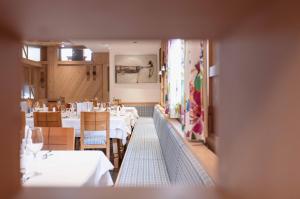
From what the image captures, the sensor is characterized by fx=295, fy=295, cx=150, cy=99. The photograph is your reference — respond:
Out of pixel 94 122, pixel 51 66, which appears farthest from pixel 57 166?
pixel 51 66

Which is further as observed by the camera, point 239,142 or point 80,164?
point 80,164

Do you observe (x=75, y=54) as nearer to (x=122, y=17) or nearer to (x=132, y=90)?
(x=132, y=90)

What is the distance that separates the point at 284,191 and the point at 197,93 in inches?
67.5

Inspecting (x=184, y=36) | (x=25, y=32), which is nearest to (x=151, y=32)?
(x=184, y=36)

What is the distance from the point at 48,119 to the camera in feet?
12.2

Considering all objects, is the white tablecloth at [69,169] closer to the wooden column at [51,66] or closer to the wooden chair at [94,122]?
the wooden chair at [94,122]

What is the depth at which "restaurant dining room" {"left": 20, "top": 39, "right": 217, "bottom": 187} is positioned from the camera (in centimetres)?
154

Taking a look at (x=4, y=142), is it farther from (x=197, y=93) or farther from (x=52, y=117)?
(x=52, y=117)

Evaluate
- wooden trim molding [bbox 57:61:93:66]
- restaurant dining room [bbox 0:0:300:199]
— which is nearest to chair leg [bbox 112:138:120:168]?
restaurant dining room [bbox 0:0:300:199]

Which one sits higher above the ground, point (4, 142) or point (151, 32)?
point (151, 32)

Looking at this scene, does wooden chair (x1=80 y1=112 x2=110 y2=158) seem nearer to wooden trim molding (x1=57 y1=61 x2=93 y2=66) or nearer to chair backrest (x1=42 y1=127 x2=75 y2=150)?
chair backrest (x1=42 y1=127 x2=75 y2=150)

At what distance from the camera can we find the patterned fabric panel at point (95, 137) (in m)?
3.80

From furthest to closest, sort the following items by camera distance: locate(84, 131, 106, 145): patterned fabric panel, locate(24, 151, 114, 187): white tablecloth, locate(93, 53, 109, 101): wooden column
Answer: locate(93, 53, 109, 101): wooden column → locate(84, 131, 106, 145): patterned fabric panel → locate(24, 151, 114, 187): white tablecloth

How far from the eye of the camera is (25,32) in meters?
0.55
